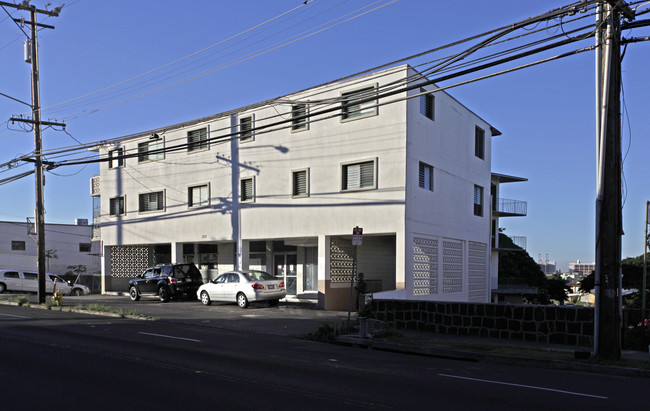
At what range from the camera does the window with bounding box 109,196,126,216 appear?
33062mm

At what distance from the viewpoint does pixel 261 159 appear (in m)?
25.6

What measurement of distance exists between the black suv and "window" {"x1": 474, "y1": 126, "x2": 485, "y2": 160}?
14946 millimetres

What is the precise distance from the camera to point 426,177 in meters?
23.2

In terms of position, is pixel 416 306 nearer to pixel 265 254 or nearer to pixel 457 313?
pixel 457 313

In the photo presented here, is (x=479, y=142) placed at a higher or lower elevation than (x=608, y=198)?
higher

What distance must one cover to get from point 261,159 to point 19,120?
38.9 ft

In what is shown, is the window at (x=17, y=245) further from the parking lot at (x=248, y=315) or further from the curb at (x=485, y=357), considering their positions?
the curb at (x=485, y=357)

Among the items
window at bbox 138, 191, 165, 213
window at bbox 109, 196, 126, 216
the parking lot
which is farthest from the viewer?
window at bbox 109, 196, 126, 216

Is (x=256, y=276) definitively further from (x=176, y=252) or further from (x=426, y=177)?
(x=176, y=252)

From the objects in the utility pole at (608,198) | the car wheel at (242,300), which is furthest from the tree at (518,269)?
the utility pole at (608,198)

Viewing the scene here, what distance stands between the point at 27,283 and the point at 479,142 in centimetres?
2710

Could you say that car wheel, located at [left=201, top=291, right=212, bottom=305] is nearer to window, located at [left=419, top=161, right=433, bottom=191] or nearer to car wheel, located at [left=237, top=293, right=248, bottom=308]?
car wheel, located at [left=237, top=293, right=248, bottom=308]

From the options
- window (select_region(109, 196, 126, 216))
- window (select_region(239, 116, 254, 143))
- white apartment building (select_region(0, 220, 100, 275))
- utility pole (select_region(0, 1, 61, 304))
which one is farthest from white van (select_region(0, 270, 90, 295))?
white apartment building (select_region(0, 220, 100, 275))

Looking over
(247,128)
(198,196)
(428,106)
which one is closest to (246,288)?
(247,128)
